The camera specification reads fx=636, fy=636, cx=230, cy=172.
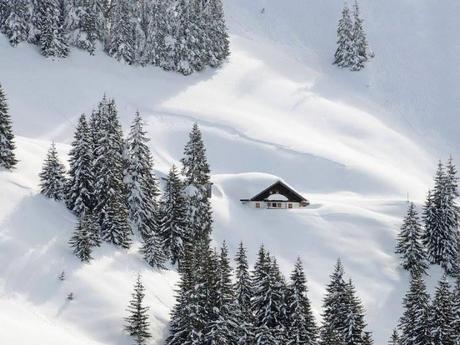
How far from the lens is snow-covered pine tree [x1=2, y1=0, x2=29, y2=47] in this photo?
88.6m

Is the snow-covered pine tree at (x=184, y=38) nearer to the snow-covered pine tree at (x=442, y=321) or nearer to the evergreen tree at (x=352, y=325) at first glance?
the evergreen tree at (x=352, y=325)

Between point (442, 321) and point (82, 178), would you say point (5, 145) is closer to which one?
point (82, 178)

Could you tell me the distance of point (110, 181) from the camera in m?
50.7

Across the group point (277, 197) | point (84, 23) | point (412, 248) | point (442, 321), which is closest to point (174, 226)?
point (277, 197)

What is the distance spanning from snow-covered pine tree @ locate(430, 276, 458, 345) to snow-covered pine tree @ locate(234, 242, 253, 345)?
1203 centimetres

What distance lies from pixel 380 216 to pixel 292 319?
101 feet

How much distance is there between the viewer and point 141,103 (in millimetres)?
88375

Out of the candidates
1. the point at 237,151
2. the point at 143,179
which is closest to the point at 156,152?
the point at 237,151

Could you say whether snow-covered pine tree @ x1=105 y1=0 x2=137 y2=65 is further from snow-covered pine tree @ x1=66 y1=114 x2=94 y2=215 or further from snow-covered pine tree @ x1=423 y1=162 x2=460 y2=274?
snow-covered pine tree @ x1=423 y1=162 x2=460 y2=274

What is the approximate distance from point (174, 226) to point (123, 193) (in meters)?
5.25

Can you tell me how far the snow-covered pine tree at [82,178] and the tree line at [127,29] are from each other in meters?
43.0

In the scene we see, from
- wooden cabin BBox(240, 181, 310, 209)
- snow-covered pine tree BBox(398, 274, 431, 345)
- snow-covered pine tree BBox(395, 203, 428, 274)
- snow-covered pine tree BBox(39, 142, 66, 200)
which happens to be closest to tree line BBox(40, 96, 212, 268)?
snow-covered pine tree BBox(39, 142, 66, 200)

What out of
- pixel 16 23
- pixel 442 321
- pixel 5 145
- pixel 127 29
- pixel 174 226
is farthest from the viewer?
pixel 127 29

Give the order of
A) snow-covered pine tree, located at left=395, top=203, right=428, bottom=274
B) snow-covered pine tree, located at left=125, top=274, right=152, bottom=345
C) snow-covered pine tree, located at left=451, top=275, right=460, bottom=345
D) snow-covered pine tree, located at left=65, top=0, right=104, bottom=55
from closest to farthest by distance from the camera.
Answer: snow-covered pine tree, located at left=125, top=274, right=152, bottom=345 < snow-covered pine tree, located at left=451, top=275, right=460, bottom=345 < snow-covered pine tree, located at left=395, top=203, right=428, bottom=274 < snow-covered pine tree, located at left=65, top=0, right=104, bottom=55
